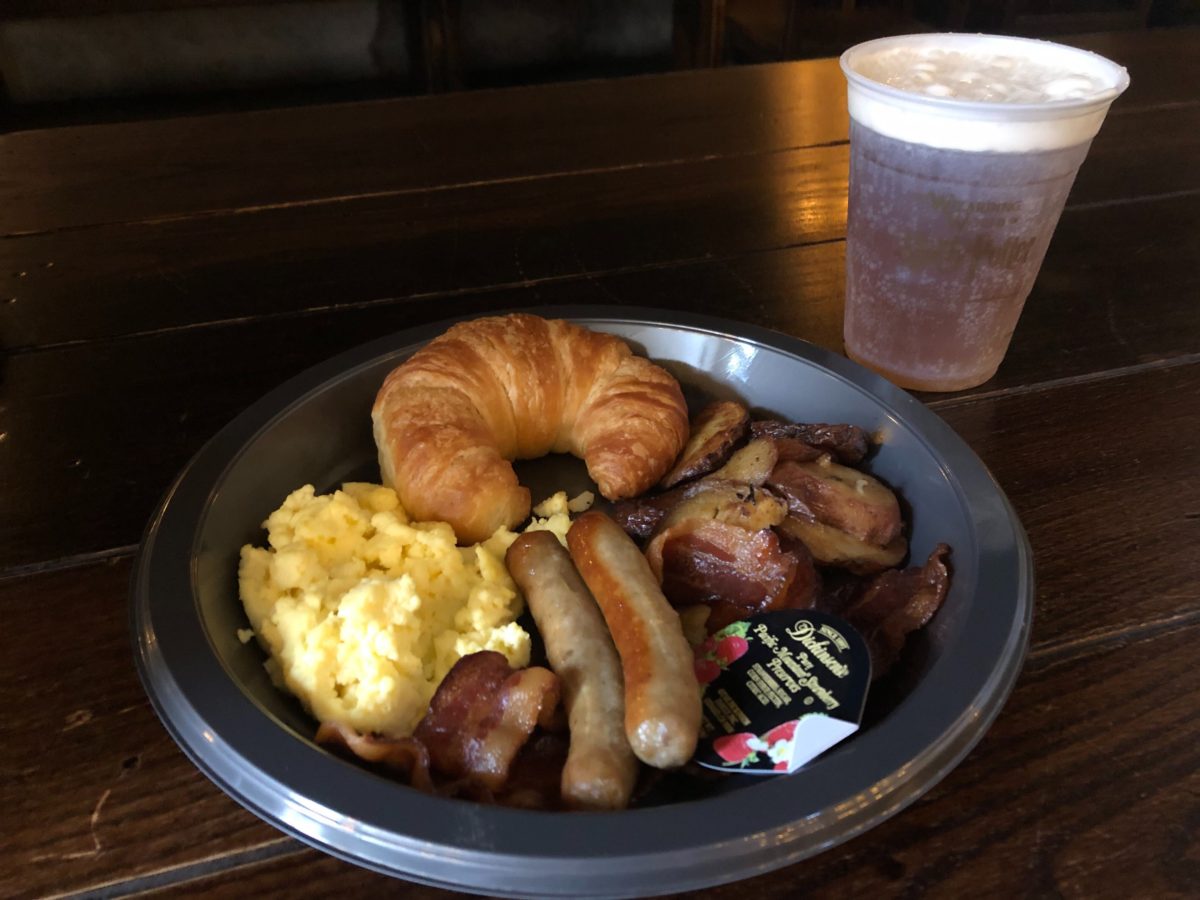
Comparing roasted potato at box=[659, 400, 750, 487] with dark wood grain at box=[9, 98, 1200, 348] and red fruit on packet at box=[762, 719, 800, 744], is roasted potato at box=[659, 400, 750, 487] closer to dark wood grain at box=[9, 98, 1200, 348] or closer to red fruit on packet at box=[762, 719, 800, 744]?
red fruit on packet at box=[762, 719, 800, 744]

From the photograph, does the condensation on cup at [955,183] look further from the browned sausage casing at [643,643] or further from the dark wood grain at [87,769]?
the dark wood grain at [87,769]

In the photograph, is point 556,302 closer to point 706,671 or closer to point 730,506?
point 730,506

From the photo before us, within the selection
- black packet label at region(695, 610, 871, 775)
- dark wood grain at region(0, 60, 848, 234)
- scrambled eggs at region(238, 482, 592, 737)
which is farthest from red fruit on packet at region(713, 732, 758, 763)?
dark wood grain at region(0, 60, 848, 234)

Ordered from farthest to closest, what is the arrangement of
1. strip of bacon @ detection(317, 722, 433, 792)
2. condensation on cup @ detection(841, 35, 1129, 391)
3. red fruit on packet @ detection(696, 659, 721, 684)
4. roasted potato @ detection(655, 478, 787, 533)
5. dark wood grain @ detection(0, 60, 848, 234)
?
1. dark wood grain @ detection(0, 60, 848, 234)
2. condensation on cup @ detection(841, 35, 1129, 391)
3. roasted potato @ detection(655, 478, 787, 533)
4. red fruit on packet @ detection(696, 659, 721, 684)
5. strip of bacon @ detection(317, 722, 433, 792)

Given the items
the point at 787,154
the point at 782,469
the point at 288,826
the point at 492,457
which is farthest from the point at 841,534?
the point at 787,154

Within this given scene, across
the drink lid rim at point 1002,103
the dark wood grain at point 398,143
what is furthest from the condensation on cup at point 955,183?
the dark wood grain at point 398,143

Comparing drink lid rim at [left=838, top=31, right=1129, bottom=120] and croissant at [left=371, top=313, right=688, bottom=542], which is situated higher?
drink lid rim at [left=838, top=31, right=1129, bottom=120]

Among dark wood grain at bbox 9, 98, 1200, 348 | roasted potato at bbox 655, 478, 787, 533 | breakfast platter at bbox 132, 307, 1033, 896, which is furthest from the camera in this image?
dark wood grain at bbox 9, 98, 1200, 348
